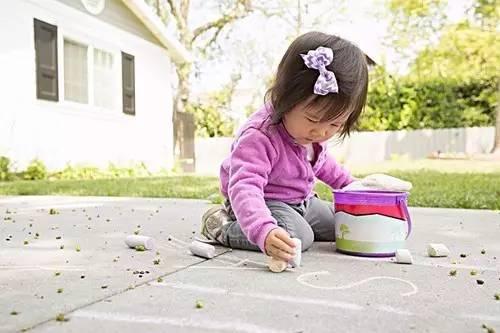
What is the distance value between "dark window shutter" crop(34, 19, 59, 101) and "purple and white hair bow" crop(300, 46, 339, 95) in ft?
20.7

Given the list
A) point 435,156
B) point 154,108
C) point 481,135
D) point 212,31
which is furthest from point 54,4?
point 212,31

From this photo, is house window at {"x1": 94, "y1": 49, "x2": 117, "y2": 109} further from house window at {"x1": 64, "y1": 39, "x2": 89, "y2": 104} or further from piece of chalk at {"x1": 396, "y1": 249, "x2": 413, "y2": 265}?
piece of chalk at {"x1": 396, "y1": 249, "x2": 413, "y2": 265}

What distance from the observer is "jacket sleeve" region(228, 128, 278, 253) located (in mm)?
1907

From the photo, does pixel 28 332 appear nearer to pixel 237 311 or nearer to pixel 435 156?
pixel 237 311

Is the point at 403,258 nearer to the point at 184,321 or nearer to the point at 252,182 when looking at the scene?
the point at 252,182

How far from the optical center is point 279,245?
1.79m

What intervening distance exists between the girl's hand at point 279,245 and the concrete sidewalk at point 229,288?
0.20 ft

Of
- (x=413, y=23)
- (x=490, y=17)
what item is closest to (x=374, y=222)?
(x=490, y=17)

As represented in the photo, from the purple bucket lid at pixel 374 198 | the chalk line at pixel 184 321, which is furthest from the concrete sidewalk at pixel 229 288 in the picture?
the purple bucket lid at pixel 374 198

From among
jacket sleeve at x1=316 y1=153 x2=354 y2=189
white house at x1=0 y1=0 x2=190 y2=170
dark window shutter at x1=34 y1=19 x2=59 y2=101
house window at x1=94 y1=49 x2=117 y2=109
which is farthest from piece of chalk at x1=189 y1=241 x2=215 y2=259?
house window at x1=94 y1=49 x2=117 y2=109

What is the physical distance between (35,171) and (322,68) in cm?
618

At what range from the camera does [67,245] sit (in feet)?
7.38

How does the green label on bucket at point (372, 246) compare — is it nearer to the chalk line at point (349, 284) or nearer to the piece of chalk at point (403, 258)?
the piece of chalk at point (403, 258)

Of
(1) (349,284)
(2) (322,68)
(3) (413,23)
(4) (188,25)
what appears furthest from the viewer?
(4) (188,25)
